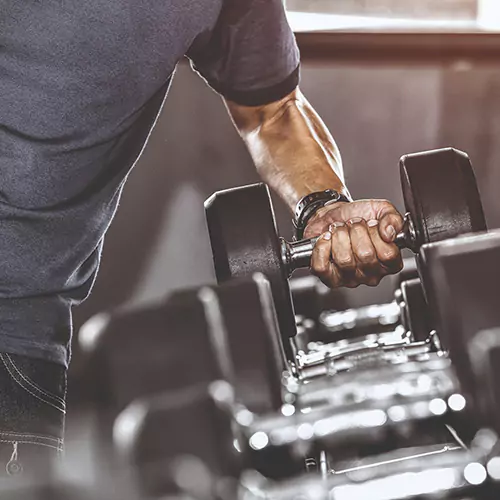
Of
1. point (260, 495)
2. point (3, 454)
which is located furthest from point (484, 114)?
point (3, 454)

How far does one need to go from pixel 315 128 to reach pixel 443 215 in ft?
0.88

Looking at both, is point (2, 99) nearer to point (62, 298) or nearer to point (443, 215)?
point (62, 298)

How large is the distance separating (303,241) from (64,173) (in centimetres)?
29

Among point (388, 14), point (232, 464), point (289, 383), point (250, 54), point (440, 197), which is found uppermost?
point (388, 14)

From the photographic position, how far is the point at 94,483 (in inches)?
42.7

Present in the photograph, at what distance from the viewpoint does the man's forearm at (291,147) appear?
94 centimetres

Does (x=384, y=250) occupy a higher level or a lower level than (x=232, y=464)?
higher

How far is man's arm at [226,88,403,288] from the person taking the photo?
2.63ft

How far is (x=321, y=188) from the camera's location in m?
0.92

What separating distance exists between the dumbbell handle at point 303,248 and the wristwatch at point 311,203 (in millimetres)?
57

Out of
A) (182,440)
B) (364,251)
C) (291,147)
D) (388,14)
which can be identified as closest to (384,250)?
(364,251)

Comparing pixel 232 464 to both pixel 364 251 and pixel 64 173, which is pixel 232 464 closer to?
pixel 364 251

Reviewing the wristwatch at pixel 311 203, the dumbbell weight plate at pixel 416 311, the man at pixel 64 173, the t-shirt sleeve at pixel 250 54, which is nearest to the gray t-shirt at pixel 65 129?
the man at pixel 64 173

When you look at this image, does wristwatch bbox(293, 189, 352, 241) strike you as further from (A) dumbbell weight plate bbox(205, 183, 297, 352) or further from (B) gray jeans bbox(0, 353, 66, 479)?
(B) gray jeans bbox(0, 353, 66, 479)
